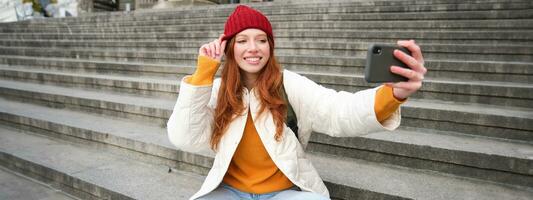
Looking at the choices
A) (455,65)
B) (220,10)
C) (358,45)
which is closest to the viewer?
(455,65)

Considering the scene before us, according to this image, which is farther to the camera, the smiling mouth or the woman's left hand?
the smiling mouth

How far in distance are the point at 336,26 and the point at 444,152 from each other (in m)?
3.45

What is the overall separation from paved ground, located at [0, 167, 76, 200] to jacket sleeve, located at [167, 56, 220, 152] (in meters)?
1.69

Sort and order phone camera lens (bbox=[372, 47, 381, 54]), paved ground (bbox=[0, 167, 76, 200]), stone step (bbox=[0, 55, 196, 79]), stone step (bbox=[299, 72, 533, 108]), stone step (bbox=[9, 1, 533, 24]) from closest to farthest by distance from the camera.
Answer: phone camera lens (bbox=[372, 47, 381, 54])
paved ground (bbox=[0, 167, 76, 200])
stone step (bbox=[299, 72, 533, 108])
stone step (bbox=[9, 1, 533, 24])
stone step (bbox=[0, 55, 196, 79])

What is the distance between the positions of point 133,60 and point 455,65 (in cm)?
479

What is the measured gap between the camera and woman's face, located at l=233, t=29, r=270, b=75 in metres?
1.58

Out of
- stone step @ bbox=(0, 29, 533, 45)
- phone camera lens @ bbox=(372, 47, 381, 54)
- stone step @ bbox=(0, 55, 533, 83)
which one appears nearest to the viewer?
phone camera lens @ bbox=(372, 47, 381, 54)

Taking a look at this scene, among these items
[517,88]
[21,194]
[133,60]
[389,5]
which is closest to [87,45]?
[133,60]

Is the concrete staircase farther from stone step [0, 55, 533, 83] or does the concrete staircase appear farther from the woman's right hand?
the woman's right hand

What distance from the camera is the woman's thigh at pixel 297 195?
152cm

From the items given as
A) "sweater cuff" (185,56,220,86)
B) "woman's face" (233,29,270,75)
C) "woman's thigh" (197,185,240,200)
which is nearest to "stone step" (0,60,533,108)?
"woman's face" (233,29,270,75)

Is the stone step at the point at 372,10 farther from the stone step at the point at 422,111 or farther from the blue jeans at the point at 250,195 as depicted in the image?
the blue jeans at the point at 250,195

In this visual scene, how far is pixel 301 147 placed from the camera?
168 cm

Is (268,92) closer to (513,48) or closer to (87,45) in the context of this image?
(513,48)
